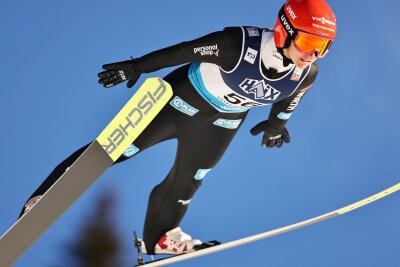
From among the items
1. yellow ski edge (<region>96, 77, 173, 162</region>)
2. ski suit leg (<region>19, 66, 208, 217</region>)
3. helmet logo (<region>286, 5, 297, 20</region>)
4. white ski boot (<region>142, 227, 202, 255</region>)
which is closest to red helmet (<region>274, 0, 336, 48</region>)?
helmet logo (<region>286, 5, 297, 20</region>)

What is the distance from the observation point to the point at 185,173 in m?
3.23

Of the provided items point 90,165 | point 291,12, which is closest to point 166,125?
point 90,165

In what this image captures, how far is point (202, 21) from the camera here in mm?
4180

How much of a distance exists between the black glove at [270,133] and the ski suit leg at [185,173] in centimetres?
→ 24

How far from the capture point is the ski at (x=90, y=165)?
2.44 metres

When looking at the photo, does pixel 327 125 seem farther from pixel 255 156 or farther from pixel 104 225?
pixel 104 225

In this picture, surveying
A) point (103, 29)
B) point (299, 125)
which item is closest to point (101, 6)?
point (103, 29)

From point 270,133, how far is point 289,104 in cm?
22

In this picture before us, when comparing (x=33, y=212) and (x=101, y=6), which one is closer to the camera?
(x=33, y=212)

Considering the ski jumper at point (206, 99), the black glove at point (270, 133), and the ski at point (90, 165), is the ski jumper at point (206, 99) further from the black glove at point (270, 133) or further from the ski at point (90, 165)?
the ski at point (90, 165)

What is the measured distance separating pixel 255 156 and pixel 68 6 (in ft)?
4.55

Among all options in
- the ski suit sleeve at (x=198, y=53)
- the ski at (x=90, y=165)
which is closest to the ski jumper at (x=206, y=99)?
the ski suit sleeve at (x=198, y=53)

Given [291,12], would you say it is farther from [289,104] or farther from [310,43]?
[289,104]

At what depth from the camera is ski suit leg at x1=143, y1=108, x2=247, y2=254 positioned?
3168 mm
